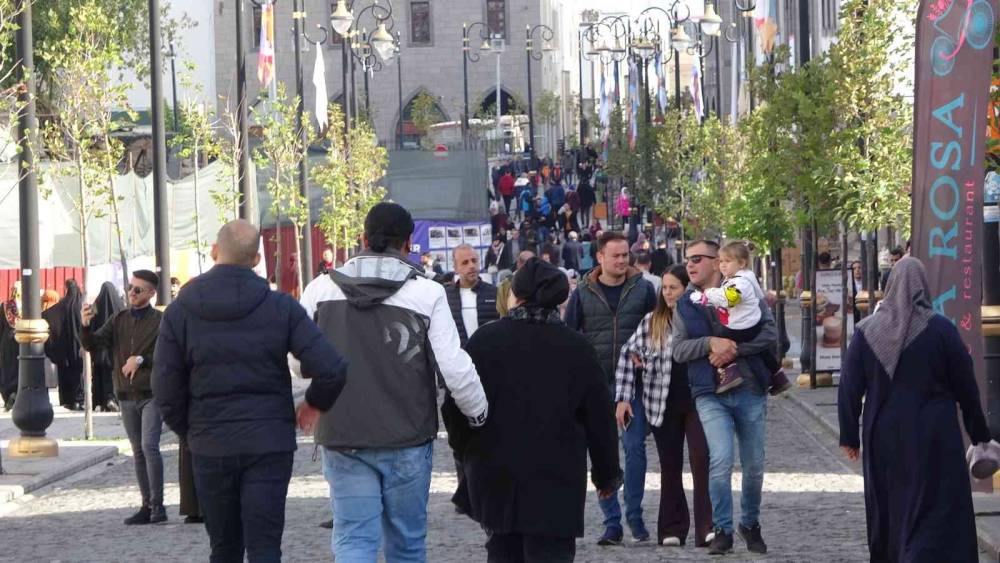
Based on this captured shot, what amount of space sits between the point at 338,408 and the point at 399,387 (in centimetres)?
25

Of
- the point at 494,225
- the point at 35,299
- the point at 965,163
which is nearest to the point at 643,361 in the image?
the point at 965,163

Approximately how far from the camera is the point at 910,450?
8367mm

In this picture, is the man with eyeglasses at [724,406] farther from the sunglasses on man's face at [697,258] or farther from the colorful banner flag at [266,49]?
the colorful banner flag at [266,49]

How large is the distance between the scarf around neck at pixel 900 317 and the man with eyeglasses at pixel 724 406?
2108 millimetres

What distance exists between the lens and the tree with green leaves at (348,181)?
136 feet

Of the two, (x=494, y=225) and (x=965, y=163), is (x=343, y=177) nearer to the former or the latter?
(x=494, y=225)

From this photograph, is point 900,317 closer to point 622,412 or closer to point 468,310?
point 622,412

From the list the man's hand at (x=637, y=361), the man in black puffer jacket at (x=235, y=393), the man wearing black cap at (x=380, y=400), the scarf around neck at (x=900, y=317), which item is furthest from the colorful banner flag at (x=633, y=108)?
the man wearing black cap at (x=380, y=400)

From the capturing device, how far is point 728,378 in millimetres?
10609

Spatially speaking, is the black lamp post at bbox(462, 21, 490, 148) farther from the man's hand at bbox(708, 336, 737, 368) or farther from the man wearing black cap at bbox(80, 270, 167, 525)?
the man's hand at bbox(708, 336, 737, 368)

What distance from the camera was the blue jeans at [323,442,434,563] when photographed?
7.81 meters

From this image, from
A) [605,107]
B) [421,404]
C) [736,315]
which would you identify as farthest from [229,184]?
[605,107]

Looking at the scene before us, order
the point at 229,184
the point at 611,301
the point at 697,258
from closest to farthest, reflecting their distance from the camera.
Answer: the point at 697,258 → the point at 611,301 → the point at 229,184

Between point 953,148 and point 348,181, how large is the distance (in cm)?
3487
